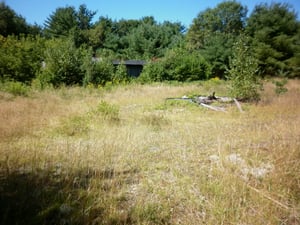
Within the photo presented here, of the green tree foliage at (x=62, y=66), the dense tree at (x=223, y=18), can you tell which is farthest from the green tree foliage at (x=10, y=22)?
the dense tree at (x=223, y=18)

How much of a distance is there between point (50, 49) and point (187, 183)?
43.0 feet

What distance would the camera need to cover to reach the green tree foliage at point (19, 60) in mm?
13148

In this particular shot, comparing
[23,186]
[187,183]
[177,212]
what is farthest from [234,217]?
[23,186]

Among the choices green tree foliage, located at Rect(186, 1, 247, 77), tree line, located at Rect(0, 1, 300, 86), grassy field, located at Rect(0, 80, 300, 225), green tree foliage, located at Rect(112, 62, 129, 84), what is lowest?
grassy field, located at Rect(0, 80, 300, 225)

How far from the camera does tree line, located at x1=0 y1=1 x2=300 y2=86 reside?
13211mm

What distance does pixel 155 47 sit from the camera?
33.0 meters

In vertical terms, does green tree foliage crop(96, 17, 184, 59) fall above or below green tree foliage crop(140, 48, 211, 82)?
above

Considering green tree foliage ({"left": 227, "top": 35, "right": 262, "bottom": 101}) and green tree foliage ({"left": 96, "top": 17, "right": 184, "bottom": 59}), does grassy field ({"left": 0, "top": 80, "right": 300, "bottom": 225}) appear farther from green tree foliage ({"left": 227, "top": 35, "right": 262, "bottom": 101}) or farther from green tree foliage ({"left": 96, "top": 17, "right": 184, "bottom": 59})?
green tree foliage ({"left": 96, "top": 17, "right": 184, "bottom": 59})

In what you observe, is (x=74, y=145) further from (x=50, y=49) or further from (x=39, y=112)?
(x=50, y=49)

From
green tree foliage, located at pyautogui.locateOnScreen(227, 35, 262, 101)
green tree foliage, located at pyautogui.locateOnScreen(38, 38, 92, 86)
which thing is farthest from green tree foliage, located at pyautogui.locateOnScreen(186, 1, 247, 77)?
green tree foliage, located at pyautogui.locateOnScreen(227, 35, 262, 101)

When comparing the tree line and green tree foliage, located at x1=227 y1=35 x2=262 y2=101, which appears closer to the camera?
green tree foliage, located at x1=227 y1=35 x2=262 y2=101

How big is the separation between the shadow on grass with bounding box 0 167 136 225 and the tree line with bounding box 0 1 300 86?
806 centimetres

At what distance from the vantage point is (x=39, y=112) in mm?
6508

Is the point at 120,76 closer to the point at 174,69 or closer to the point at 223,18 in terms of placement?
the point at 174,69
